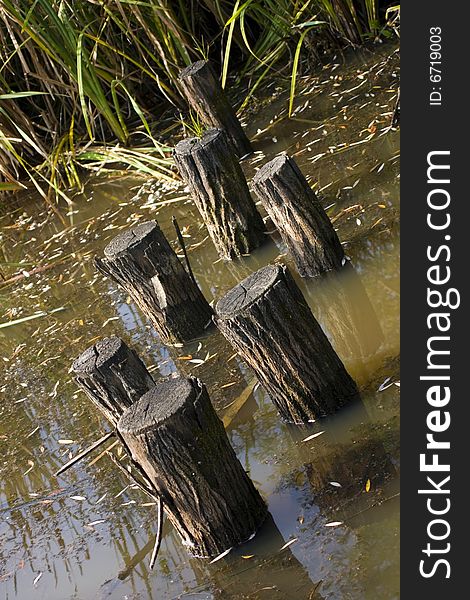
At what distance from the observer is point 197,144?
5.52 meters

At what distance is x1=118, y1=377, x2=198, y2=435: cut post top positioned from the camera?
3475 millimetres

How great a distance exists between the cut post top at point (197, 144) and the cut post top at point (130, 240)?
1.97ft

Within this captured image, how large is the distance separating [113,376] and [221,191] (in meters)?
1.61

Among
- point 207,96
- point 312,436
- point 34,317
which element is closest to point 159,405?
point 312,436

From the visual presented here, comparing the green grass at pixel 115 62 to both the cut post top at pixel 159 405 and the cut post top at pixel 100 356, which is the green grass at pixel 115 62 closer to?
the cut post top at pixel 100 356

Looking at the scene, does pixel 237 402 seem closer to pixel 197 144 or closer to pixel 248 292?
pixel 248 292

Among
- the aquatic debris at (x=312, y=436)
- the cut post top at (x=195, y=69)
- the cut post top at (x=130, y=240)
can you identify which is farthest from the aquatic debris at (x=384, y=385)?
the cut post top at (x=195, y=69)

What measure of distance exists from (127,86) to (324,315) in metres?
3.89

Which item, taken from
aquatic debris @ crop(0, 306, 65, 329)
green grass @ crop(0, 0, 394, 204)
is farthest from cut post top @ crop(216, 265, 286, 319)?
green grass @ crop(0, 0, 394, 204)

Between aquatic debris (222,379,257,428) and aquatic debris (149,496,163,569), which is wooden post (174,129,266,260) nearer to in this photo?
aquatic debris (222,379,257,428)

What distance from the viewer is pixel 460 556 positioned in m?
2.93

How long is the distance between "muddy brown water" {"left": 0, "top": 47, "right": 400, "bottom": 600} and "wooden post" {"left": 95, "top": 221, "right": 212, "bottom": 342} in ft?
0.41

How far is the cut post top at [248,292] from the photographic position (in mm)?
3871

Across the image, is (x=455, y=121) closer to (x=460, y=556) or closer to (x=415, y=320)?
(x=415, y=320)
